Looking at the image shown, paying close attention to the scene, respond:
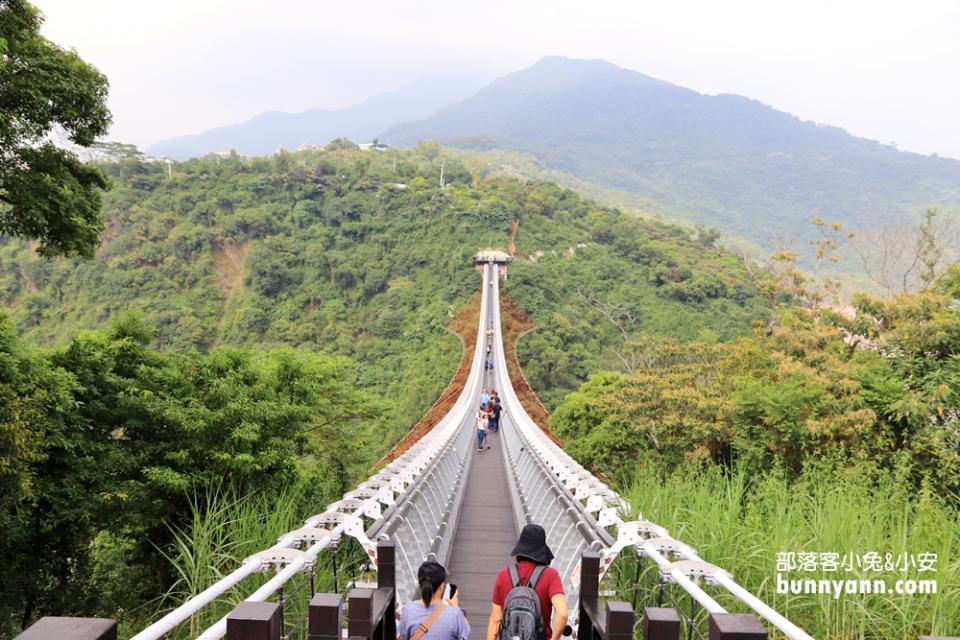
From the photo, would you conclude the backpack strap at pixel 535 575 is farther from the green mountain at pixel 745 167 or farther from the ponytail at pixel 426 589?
the green mountain at pixel 745 167

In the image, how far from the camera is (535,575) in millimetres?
2494

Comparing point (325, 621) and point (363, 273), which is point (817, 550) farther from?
point (363, 273)

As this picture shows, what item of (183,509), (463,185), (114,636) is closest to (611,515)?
(114,636)

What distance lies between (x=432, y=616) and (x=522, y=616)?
0.38 metres

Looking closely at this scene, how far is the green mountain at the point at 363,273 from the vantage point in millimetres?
29016

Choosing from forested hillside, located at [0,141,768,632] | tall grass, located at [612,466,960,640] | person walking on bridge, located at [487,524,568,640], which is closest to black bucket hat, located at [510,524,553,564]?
person walking on bridge, located at [487,524,568,640]

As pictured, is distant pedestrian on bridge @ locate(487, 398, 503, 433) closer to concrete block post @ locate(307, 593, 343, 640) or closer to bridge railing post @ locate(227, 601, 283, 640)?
concrete block post @ locate(307, 593, 343, 640)

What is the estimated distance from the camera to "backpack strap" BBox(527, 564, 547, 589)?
2477mm

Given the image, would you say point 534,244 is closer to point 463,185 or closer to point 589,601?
point 463,185

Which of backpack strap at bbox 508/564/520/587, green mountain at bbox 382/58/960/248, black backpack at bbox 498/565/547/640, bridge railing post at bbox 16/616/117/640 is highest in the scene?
green mountain at bbox 382/58/960/248

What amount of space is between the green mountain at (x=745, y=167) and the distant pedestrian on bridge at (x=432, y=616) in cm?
5565

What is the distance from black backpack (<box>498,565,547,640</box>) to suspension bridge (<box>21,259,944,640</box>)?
0.24m

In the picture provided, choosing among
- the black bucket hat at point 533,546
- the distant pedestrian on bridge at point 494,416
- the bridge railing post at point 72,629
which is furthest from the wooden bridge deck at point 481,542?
the distant pedestrian on bridge at point 494,416

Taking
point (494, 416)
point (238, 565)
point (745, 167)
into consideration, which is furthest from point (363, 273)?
point (745, 167)
